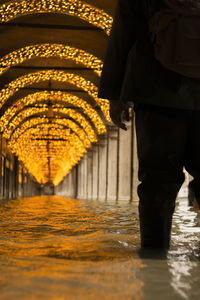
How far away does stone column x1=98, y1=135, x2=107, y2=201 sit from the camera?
104ft

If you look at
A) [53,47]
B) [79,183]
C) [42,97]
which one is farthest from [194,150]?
[79,183]

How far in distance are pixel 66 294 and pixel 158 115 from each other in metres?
1.56

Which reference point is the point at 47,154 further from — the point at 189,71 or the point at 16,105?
the point at 189,71

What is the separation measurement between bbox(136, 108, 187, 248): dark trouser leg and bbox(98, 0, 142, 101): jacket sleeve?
0.29 m

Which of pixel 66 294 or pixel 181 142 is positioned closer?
pixel 66 294

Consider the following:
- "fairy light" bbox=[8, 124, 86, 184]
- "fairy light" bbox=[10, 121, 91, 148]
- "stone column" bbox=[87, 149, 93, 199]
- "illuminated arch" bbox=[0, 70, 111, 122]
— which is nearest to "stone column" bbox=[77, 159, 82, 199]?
"fairy light" bbox=[8, 124, 86, 184]

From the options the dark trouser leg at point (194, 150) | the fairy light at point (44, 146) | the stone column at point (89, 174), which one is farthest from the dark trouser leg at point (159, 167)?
the stone column at point (89, 174)

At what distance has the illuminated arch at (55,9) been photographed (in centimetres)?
1374

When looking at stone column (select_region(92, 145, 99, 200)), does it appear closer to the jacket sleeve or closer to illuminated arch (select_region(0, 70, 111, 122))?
illuminated arch (select_region(0, 70, 111, 122))

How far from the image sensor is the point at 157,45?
2.96 meters

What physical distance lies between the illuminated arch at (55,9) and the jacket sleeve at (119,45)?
434 inches

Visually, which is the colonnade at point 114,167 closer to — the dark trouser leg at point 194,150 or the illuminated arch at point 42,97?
the illuminated arch at point 42,97

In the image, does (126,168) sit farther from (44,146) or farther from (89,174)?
(89,174)

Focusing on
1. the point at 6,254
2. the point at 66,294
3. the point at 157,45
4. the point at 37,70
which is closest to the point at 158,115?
the point at 157,45
